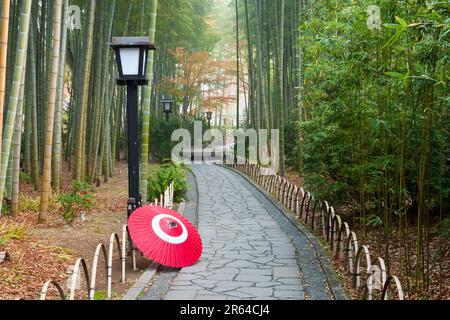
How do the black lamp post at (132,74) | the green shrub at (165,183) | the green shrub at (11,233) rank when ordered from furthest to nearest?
1. the green shrub at (165,183)
2. the green shrub at (11,233)
3. the black lamp post at (132,74)

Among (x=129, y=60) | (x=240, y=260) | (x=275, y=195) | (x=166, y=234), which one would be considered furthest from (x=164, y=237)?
(x=275, y=195)

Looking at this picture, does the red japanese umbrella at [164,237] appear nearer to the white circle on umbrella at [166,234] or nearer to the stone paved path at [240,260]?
the white circle on umbrella at [166,234]

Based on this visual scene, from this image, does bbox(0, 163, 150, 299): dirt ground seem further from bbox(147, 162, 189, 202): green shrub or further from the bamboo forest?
bbox(147, 162, 189, 202): green shrub

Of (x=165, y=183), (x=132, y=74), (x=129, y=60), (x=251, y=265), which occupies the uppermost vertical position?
(x=129, y=60)

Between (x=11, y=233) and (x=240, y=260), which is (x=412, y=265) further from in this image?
(x=11, y=233)

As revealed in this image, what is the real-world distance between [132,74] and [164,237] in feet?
5.24

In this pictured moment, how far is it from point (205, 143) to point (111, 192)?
1344 centimetres

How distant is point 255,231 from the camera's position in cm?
686

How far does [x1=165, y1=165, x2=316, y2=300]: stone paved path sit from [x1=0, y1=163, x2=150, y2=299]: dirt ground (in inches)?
23.6

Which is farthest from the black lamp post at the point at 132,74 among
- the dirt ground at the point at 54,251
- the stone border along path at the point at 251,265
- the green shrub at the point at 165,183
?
the green shrub at the point at 165,183

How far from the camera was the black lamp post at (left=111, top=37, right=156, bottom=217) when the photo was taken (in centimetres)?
490

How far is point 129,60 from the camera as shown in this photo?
4.95 metres

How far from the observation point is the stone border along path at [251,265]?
4.18 m
